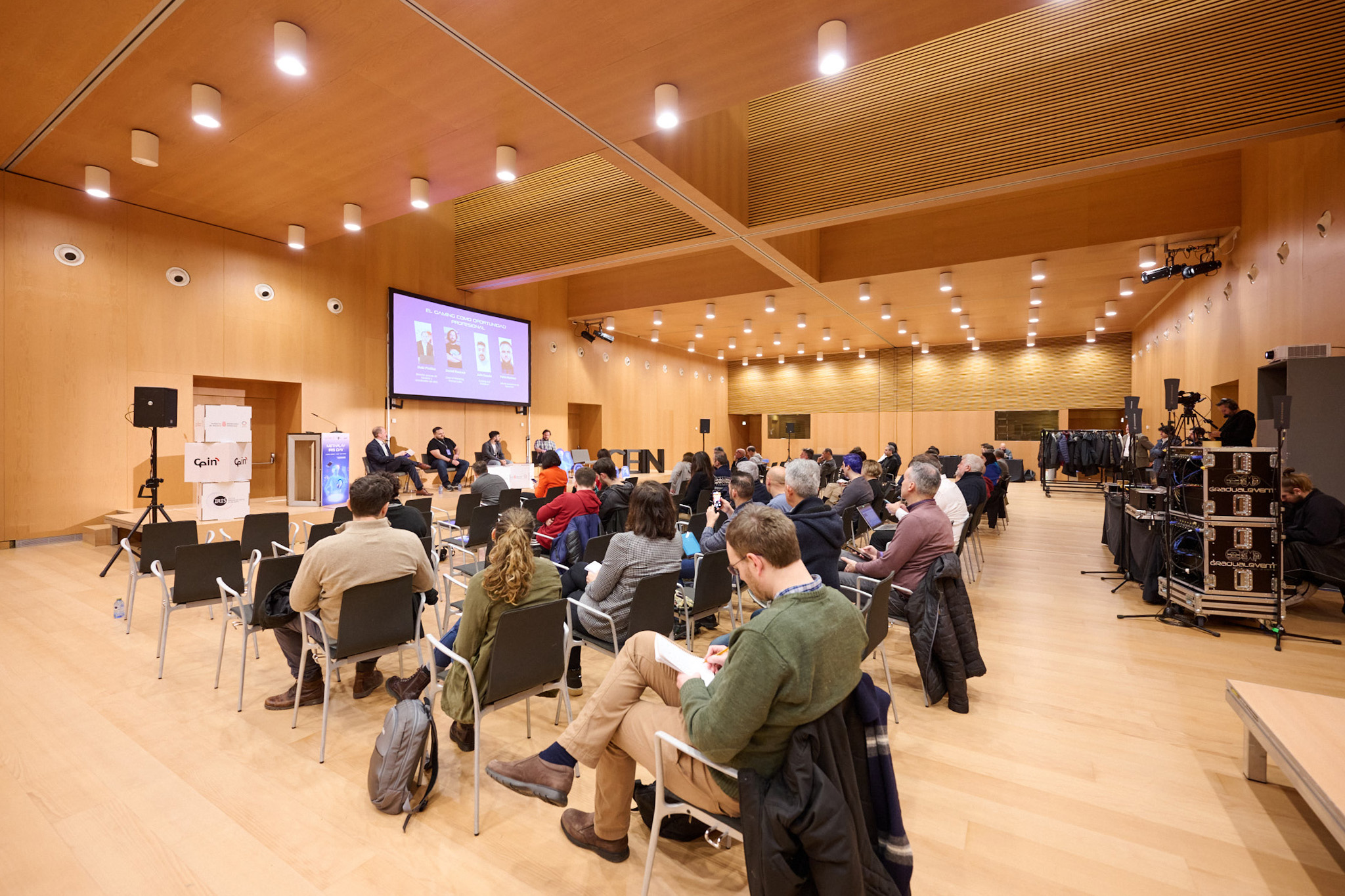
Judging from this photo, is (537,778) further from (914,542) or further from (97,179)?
(97,179)

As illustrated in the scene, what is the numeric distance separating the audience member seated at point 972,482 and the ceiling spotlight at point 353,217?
8167 millimetres

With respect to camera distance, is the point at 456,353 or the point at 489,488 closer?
the point at 489,488

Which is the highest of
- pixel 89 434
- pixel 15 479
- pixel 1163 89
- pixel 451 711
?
pixel 1163 89

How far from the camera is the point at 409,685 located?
10.5ft

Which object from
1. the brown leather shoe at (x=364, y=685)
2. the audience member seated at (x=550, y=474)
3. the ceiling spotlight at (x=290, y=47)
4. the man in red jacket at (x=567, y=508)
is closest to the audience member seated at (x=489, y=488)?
the audience member seated at (x=550, y=474)

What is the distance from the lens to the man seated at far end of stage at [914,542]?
3.31 meters

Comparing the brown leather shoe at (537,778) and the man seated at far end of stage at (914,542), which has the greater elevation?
the man seated at far end of stage at (914,542)

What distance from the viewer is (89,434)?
7.31 m

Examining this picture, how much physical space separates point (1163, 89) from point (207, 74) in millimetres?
8342

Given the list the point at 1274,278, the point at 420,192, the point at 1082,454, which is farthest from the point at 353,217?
the point at 1082,454

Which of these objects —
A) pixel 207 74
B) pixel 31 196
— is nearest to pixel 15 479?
pixel 31 196

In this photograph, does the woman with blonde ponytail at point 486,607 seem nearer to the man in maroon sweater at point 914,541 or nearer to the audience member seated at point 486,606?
the audience member seated at point 486,606

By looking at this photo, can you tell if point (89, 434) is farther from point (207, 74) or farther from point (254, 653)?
point (254, 653)

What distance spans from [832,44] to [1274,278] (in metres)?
6.22
